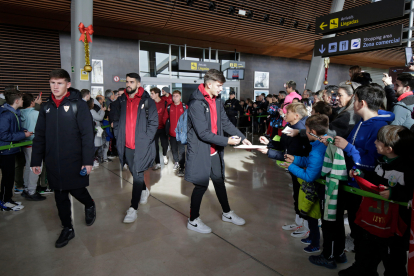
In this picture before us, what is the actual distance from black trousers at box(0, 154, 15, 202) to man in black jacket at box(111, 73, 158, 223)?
1511mm

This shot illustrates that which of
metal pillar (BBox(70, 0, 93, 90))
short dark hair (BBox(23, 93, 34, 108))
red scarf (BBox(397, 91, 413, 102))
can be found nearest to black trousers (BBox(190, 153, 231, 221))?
red scarf (BBox(397, 91, 413, 102))

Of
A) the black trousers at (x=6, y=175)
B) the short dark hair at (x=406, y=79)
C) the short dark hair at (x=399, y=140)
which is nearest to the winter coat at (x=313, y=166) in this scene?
the short dark hair at (x=399, y=140)

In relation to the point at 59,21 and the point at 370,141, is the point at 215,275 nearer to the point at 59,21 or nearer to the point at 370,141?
the point at 370,141

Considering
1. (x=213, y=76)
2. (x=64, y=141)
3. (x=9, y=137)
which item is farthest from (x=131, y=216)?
(x=213, y=76)

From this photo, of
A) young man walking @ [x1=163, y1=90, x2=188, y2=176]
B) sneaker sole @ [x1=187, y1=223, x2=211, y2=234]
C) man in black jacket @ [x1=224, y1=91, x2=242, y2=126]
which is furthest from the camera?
man in black jacket @ [x1=224, y1=91, x2=242, y2=126]

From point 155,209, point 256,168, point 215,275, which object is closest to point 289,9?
point 256,168

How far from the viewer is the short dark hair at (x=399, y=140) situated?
1771 mm

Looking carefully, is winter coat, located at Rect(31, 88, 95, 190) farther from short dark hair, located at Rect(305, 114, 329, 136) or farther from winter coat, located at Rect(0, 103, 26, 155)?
short dark hair, located at Rect(305, 114, 329, 136)

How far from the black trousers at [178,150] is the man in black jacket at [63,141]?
8.87 feet

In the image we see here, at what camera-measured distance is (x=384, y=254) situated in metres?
1.95

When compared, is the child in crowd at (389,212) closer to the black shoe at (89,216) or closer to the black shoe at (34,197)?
the black shoe at (89,216)

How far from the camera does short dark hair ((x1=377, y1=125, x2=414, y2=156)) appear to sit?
5.81ft

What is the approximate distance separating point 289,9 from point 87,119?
1088 centimetres

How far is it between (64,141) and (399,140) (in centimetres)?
288
